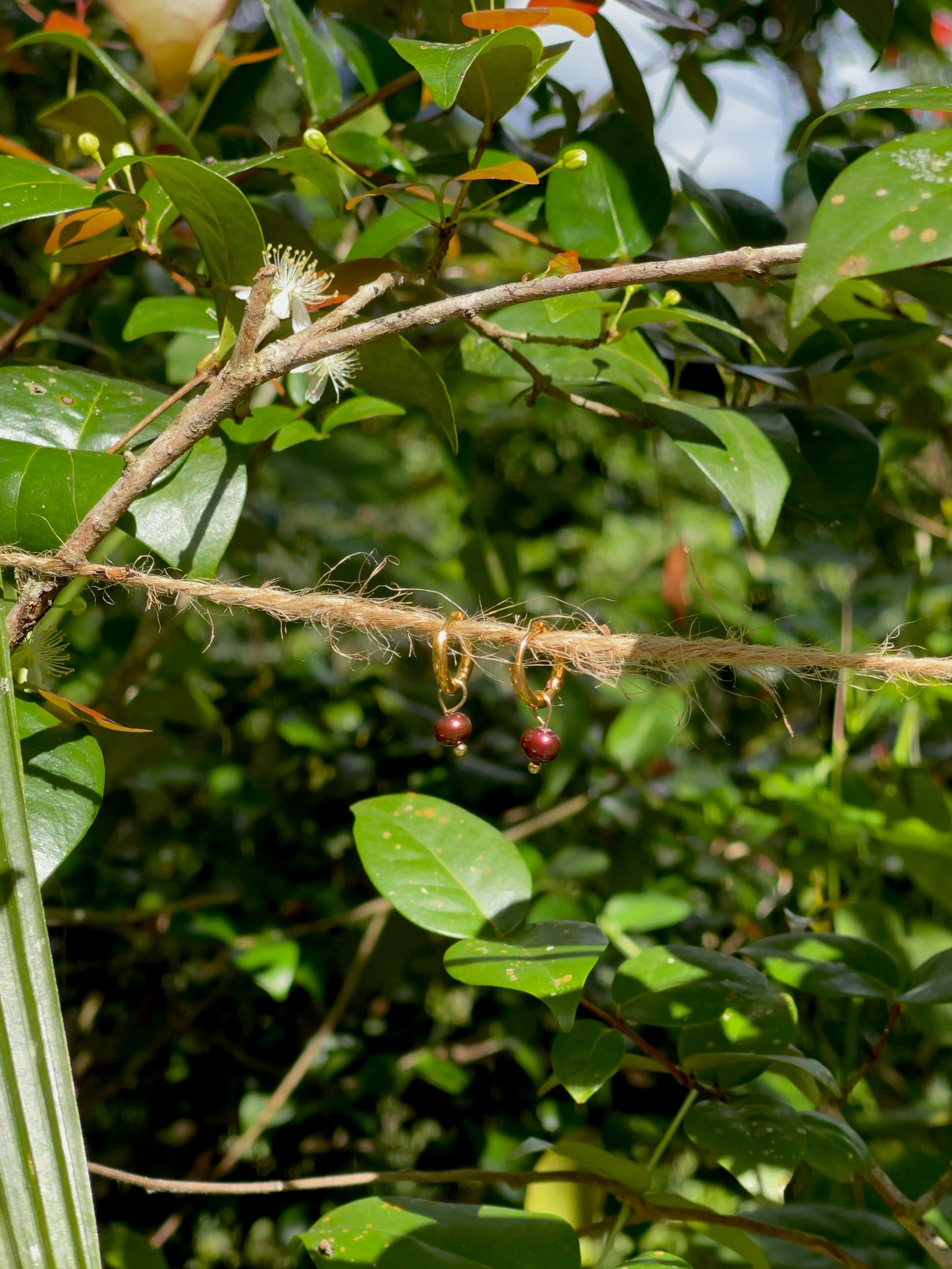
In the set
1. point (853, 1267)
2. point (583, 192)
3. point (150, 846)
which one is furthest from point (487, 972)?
point (150, 846)

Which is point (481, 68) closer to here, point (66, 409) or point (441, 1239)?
point (66, 409)

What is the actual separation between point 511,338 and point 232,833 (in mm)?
575

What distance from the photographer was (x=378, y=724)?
0.93 m

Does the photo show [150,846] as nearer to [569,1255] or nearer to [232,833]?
[232,833]

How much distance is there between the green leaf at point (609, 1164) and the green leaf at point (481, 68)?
0.37 m

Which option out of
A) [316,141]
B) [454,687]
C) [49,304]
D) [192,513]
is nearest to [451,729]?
[454,687]

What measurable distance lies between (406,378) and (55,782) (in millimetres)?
205

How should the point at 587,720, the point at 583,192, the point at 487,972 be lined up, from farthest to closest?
the point at 587,720, the point at 583,192, the point at 487,972

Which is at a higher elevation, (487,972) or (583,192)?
(583,192)

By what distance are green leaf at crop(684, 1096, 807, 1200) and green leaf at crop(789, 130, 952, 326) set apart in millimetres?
335

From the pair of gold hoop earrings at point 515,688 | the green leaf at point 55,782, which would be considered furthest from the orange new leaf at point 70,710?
the pair of gold hoop earrings at point 515,688

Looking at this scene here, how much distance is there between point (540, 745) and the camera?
37 cm

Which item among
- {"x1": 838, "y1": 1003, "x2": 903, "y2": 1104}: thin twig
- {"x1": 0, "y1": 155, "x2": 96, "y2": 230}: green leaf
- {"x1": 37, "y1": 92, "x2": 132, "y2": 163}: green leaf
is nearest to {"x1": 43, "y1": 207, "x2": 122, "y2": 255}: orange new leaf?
{"x1": 0, "y1": 155, "x2": 96, "y2": 230}: green leaf

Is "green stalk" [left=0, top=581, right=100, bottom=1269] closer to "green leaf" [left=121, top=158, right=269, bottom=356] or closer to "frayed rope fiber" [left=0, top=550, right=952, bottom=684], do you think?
"frayed rope fiber" [left=0, top=550, right=952, bottom=684]
